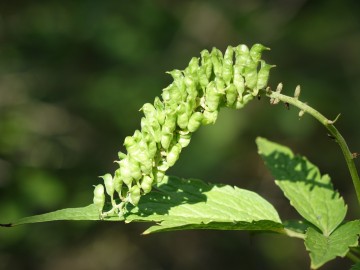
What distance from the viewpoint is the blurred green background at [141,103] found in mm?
9391

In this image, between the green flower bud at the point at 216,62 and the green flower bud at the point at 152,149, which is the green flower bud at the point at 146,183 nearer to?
the green flower bud at the point at 152,149

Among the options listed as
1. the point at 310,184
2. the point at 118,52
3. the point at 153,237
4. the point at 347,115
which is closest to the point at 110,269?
the point at 153,237

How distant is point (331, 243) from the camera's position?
2.84 m

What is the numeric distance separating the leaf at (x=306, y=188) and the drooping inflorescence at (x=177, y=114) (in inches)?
31.7

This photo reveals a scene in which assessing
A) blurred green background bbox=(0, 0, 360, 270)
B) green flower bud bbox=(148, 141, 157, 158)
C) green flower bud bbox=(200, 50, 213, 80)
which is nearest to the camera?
green flower bud bbox=(148, 141, 157, 158)

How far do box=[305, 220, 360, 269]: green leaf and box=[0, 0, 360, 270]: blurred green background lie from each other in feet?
20.8

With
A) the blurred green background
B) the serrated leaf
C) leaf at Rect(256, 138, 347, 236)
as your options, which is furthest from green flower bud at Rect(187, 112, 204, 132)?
the blurred green background

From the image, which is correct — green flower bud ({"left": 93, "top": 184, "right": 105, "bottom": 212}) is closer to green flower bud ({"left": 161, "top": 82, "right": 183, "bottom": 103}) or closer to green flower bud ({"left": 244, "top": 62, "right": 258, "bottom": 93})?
green flower bud ({"left": 161, "top": 82, "right": 183, "bottom": 103})

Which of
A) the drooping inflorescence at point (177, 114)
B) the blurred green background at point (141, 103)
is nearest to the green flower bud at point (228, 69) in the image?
the drooping inflorescence at point (177, 114)

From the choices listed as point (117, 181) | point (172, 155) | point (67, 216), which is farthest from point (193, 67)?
point (67, 216)

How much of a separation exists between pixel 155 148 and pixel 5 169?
631 centimetres

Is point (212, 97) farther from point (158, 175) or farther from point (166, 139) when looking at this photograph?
point (158, 175)

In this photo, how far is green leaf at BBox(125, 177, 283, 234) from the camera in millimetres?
2787

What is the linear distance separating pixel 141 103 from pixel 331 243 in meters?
6.72
